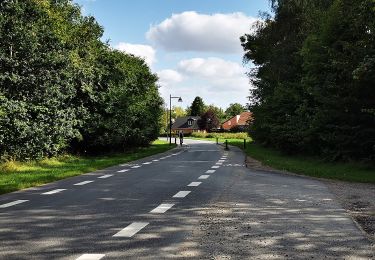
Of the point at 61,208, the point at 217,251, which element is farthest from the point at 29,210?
the point at 217,251

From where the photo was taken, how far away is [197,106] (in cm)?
17238

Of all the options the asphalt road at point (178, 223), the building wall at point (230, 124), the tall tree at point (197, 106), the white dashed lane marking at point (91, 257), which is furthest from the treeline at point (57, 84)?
the tall tree at point (197, 106)

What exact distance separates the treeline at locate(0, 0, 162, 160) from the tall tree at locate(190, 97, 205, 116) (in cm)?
13911

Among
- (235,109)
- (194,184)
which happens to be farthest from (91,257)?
(235,109)

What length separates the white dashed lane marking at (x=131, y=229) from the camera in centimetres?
622

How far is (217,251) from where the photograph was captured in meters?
5.37

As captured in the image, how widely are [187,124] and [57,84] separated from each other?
448 ft

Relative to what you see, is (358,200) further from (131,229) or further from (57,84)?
(57,84)

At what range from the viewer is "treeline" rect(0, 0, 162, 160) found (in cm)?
2028

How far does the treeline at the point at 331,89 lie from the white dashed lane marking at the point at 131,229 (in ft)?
32.4

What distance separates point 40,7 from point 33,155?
685cm

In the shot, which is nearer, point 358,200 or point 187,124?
point 358,200

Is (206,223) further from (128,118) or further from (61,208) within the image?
(128,118)

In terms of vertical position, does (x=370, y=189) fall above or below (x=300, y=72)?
below
